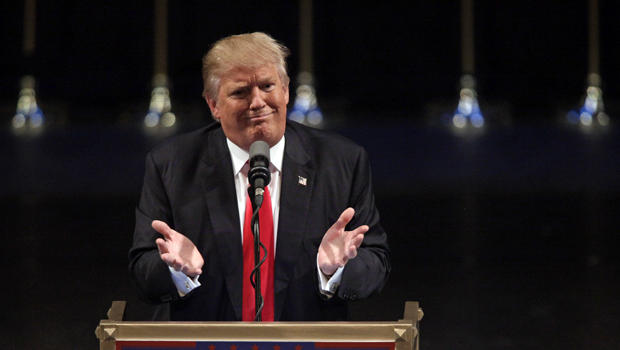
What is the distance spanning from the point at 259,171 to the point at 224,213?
1.29ft

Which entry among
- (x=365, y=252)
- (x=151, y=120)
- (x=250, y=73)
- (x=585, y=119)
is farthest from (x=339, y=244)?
(x=151, y=120)

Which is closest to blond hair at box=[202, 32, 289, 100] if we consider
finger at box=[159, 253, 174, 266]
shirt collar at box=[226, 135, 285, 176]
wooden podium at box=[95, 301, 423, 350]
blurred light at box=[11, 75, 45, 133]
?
shirt collar at box=[226, 135, 285, 176]

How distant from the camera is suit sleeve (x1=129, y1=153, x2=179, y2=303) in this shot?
264 cm

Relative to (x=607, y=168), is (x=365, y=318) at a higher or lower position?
lower

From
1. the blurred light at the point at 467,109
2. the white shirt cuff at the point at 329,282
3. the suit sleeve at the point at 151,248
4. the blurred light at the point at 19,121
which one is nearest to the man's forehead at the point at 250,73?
the suit sleeve at the point at 151,248

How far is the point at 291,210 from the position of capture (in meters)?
2.75

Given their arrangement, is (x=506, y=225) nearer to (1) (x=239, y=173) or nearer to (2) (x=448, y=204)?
(2) (x=448, y=204)

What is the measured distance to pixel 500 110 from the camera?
9.67m

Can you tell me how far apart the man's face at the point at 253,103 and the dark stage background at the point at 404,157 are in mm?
2083

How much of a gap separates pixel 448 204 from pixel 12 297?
2535 millimetres

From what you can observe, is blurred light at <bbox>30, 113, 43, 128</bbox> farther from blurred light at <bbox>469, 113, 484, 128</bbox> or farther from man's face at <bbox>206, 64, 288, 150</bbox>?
man's face at <bbox>206, 64, 288, 150</bbox>

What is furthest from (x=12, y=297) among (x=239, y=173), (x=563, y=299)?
(x=239, y=173)

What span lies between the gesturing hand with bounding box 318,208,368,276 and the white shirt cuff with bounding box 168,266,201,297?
29cm

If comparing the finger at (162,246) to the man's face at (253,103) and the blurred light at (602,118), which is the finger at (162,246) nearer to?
the man's face at (253,103)
